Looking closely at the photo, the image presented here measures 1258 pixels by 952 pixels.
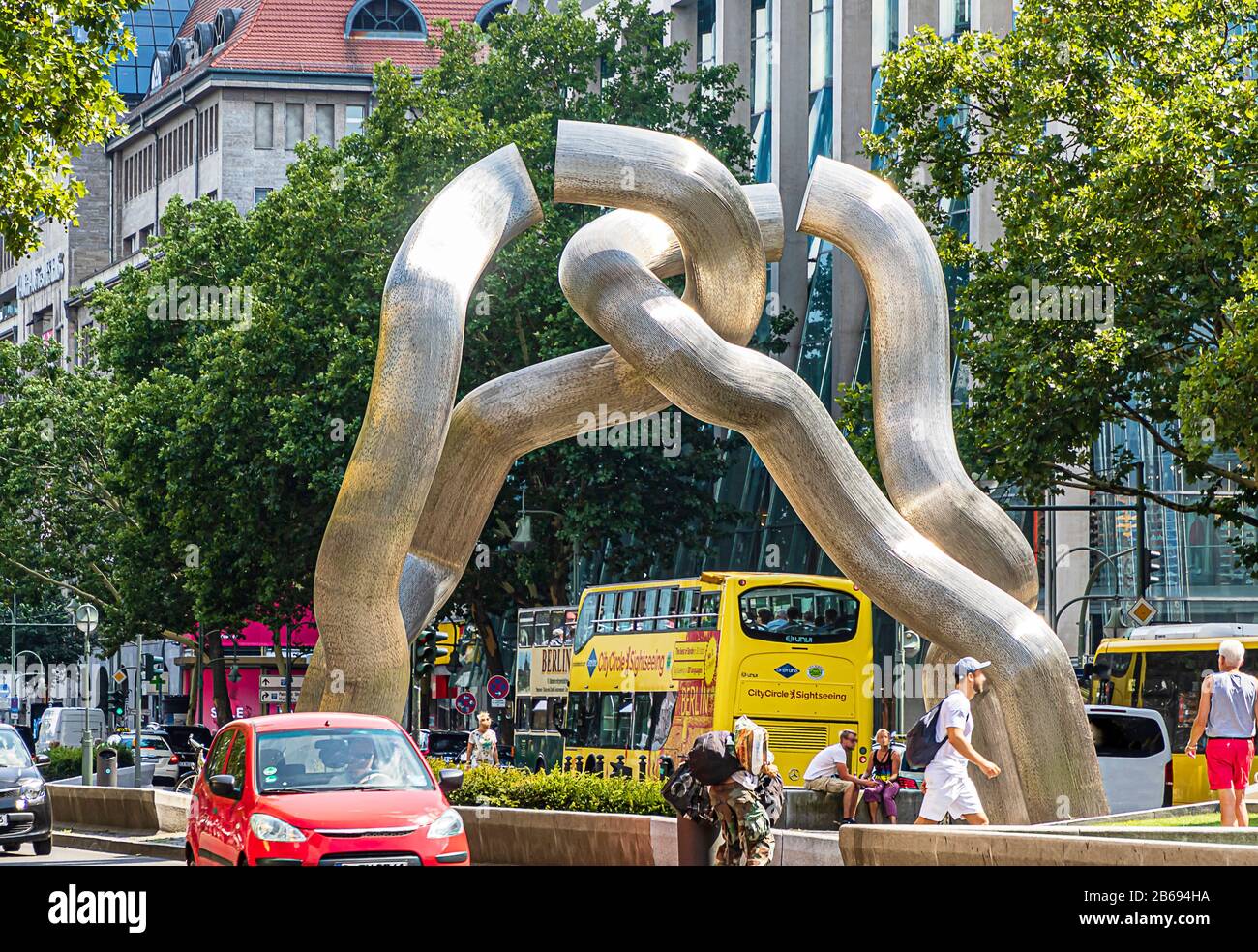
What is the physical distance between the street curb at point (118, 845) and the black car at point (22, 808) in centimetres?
146

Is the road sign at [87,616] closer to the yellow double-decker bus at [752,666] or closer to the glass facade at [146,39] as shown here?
the yellow double-decker bus at [752,666]

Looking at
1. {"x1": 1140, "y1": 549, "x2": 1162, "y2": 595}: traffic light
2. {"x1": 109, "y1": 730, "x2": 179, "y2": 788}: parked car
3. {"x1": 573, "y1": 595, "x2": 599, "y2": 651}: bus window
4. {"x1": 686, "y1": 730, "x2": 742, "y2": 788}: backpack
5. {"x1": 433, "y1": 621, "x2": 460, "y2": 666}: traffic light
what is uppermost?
{"x1": 1140, "y1": 549, "x2": 1162, "y2": 595}: traffic light

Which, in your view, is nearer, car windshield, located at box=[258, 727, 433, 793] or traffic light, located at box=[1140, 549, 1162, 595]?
car windshield, located at box=[258, 727, 433, 793]

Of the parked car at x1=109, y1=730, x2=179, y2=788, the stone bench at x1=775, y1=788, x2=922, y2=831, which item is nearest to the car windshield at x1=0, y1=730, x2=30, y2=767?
the stone bench at x1=775, y1=788, x2=922, y2=831

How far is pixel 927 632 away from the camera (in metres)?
18.8

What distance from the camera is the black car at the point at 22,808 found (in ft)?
75.6

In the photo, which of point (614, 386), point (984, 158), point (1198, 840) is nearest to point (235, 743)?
point (614, 386)

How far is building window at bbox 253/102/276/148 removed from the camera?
91.4 metres

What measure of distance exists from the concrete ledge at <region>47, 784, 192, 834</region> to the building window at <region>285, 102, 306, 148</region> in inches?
2515

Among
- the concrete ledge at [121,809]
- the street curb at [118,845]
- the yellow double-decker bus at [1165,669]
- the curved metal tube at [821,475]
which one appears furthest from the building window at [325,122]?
the curved metal tube at [821,475]

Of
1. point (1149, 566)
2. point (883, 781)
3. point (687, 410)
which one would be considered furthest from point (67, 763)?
point (687, 410)

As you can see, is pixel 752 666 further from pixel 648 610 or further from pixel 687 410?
pixel 687 410

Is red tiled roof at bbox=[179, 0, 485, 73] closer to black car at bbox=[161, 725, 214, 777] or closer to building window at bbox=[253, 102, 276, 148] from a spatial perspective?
building window at bbox=[253, 102, 276, 148]
